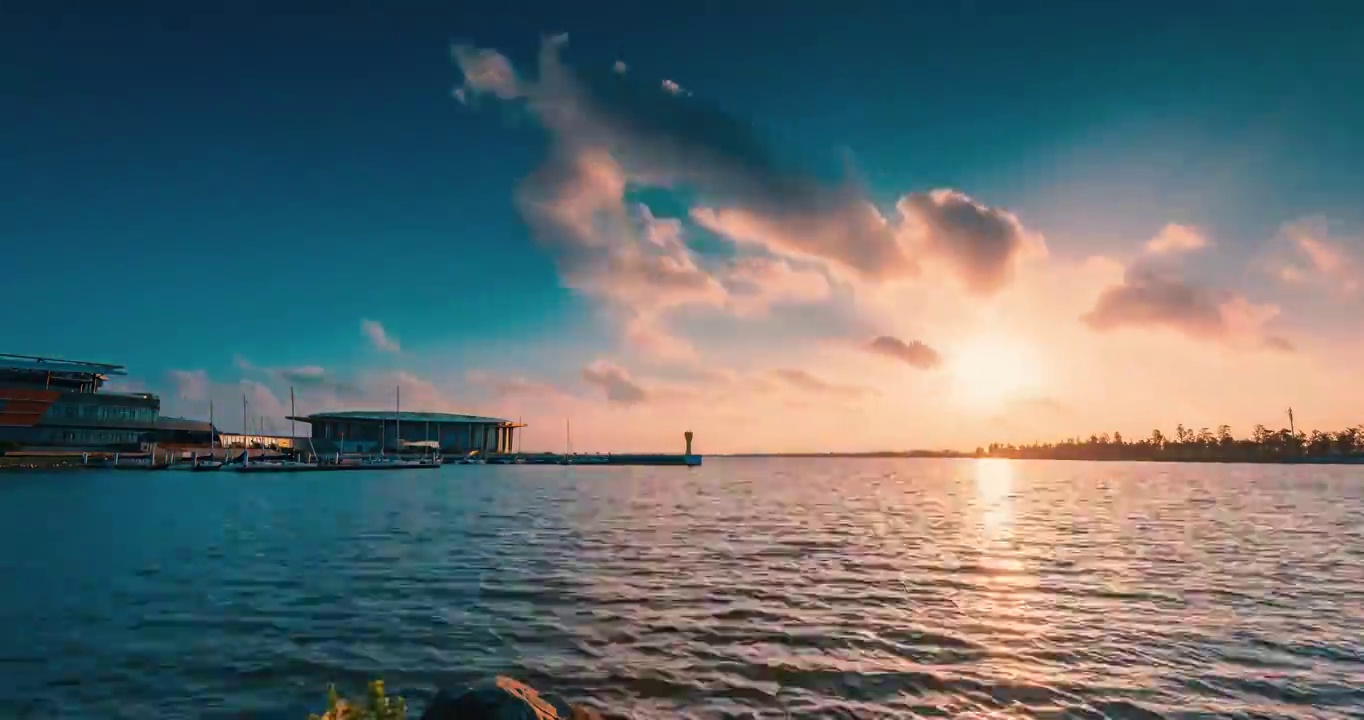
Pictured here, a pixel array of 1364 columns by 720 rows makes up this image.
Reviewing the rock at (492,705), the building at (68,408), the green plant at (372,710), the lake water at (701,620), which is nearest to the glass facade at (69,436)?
the building at (68,408)

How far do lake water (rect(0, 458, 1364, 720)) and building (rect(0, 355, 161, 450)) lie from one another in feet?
495

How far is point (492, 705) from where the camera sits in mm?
11297

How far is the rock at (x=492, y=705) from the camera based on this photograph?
11.1 meters

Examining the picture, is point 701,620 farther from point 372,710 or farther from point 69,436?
point 69,436

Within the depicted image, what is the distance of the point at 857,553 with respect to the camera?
131ft

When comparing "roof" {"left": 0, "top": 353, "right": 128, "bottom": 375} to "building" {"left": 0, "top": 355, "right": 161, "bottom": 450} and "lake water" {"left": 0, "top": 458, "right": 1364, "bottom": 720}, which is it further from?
"lake water" {"left": 0, "top": 458, "right": 1364, "bottom": 720}

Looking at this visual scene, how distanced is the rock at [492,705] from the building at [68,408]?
20712cm

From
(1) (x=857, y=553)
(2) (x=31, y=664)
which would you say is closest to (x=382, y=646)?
(2) (x=31, y=664)

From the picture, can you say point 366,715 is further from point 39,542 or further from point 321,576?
point 39,542

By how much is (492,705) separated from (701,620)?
13.4m

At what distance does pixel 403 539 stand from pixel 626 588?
79.4 ft

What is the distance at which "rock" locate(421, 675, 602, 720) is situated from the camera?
11.1 metres

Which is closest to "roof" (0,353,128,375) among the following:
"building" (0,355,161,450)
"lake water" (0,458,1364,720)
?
"building" (0,355,161,450)

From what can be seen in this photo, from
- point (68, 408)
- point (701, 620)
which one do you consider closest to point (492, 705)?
point (701, 620)
